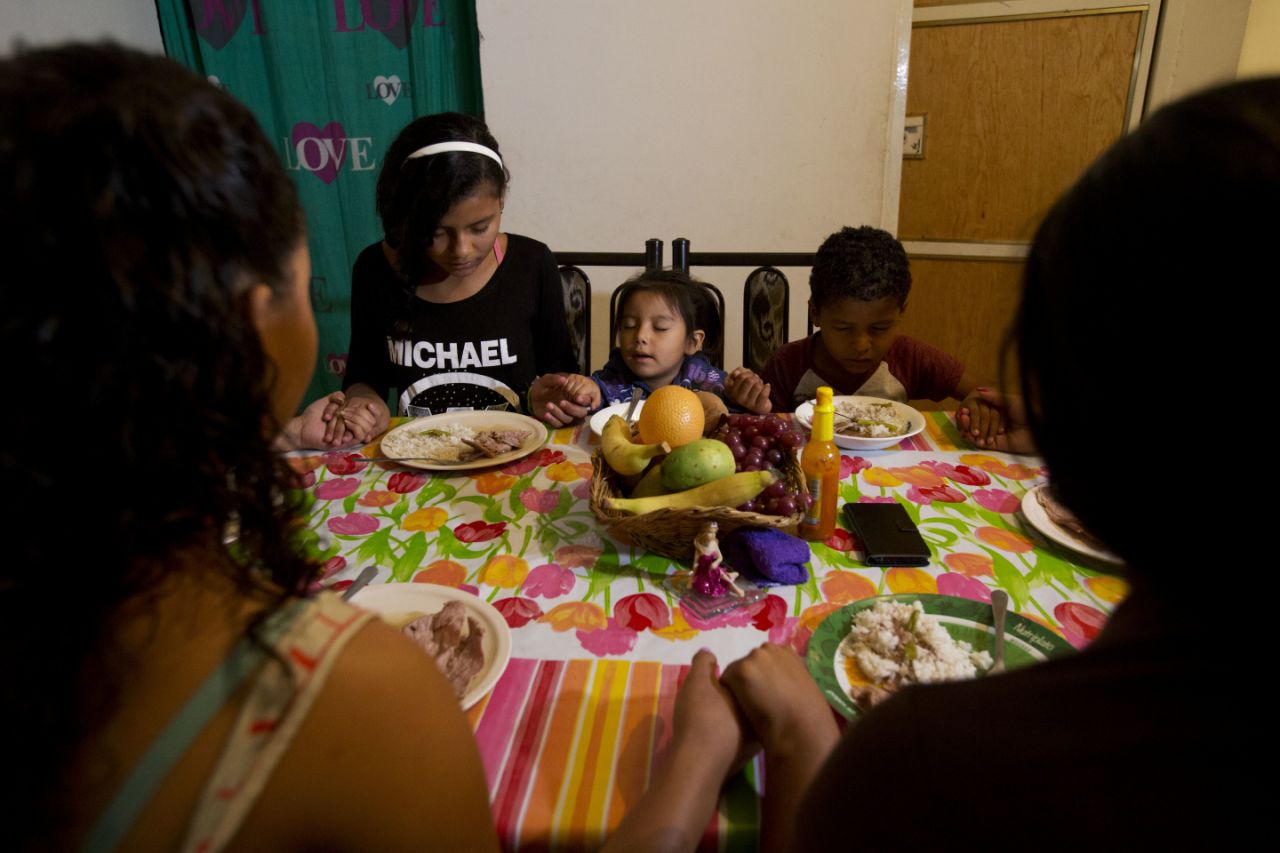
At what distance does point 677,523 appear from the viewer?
1043mm

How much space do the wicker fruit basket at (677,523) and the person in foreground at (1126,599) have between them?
0.54 metres

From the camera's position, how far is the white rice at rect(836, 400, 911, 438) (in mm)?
1543

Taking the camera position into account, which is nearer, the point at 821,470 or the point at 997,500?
the point at 821,470

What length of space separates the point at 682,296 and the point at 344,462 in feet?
3.41

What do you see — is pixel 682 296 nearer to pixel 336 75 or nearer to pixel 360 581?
pixel 360 581

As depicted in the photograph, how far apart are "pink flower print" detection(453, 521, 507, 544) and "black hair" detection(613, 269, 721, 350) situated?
3.21 ft

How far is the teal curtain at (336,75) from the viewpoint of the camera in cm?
293

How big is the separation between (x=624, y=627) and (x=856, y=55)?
103 inches

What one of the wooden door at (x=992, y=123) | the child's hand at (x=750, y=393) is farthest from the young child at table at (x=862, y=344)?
the wooden door at (x=992, y=123)

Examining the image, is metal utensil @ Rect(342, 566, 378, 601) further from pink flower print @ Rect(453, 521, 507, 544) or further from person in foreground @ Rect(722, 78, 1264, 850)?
person in foreground @ Rect(722, 78, 1264, 850)

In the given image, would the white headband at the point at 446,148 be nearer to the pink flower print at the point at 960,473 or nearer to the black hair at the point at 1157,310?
the pink flower print at the point at 960,473

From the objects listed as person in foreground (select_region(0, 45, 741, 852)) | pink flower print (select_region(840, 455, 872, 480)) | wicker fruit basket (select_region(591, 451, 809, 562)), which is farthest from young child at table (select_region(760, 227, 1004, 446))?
person in foreground (select_region(0, 45, 741, 852))

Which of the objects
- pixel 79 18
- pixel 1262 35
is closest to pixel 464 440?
pixel 79 18

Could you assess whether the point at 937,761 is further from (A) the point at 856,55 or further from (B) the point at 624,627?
(A) the point at 856,55
